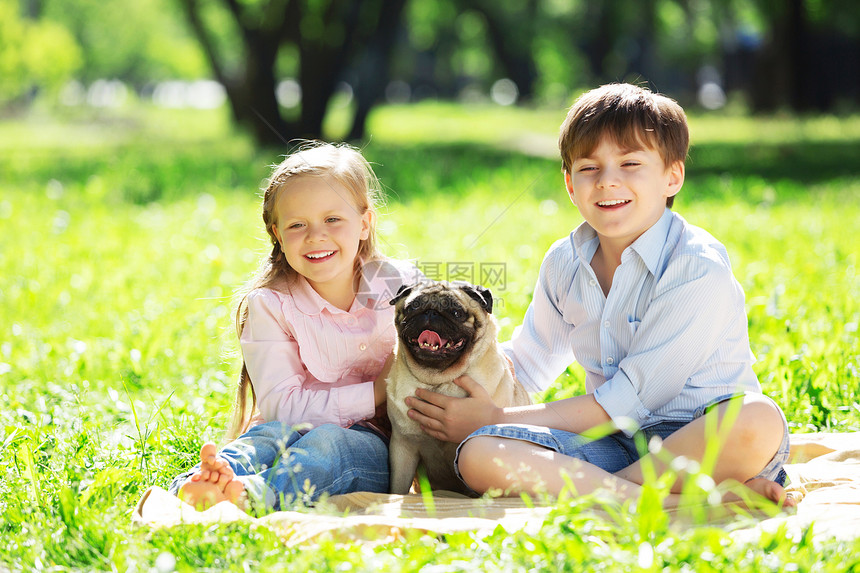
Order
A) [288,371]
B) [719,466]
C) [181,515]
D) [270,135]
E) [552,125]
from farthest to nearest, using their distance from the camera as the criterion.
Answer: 1. [552,125]
2. [270,135]
3. [288,371]
4. [719,466]
5. [181,515]

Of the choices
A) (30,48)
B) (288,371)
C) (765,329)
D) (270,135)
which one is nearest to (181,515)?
(288,371)

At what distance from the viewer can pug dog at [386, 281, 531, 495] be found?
3.16 metres

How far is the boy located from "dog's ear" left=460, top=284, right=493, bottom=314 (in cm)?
30

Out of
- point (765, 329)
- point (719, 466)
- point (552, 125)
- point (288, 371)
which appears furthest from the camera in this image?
point (552, 125)

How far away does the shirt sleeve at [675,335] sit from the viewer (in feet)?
10.1

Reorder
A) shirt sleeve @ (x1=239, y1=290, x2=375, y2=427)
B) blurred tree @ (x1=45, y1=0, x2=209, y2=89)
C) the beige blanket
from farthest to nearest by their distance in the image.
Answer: blurred tree @ (x1=45, y1=0, x2=209, y2=89)
shirt sleeve @ (x1=239, y1=290, x2=375, y2=427)
the beige blanket

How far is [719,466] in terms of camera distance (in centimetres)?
288

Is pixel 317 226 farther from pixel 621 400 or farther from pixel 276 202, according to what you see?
pixel 621 400

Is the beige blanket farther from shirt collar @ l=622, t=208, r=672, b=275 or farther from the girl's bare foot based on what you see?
shirt collar @ l=622, t=208, r=672, b=275

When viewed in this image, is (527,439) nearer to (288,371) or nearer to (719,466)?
(719,466)

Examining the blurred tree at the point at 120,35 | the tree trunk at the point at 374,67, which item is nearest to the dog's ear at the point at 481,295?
the tree trunk at the point at 374,67

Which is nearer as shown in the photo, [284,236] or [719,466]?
[719,466]

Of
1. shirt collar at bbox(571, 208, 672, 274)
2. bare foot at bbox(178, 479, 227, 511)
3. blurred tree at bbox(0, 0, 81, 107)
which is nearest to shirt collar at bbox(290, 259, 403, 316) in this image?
bare foot at bbox(178, 479, 227, 511)

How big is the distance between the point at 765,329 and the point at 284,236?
307 cm
